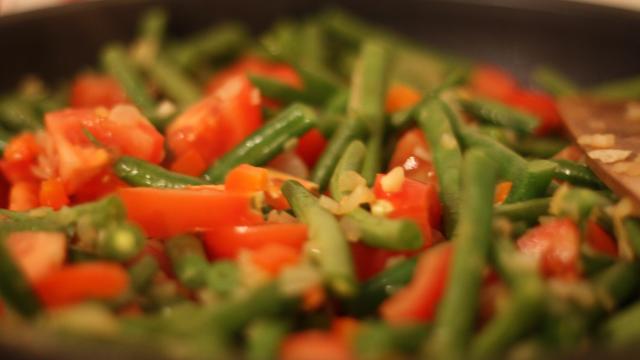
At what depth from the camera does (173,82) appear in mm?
3795

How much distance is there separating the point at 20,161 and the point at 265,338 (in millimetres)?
1477

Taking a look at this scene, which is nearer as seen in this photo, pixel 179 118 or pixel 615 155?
pixel 615 155

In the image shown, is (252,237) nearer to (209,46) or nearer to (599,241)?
(599,241)

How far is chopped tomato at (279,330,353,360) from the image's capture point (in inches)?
69.1

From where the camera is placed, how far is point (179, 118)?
304 centimetres

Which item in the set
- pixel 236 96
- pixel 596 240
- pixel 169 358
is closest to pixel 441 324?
pixel 169 358

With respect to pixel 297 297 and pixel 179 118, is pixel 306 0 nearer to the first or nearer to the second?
pixel 179 118

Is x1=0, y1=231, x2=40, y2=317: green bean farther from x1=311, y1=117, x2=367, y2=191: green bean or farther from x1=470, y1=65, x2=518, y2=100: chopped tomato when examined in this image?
x1=470, y1=65, x2=518, y2=100: chopped tomato

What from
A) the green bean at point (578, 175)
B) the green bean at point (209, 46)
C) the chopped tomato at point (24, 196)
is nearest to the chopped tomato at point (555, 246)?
the green bean at point (578, 175)

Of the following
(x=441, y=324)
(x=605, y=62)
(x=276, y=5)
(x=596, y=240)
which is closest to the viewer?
(x=441, y=324)

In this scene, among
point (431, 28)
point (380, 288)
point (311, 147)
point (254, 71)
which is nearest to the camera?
point (380, 288)

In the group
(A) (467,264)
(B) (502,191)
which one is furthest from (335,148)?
(A) (467,264)

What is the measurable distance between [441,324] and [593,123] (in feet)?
5.21

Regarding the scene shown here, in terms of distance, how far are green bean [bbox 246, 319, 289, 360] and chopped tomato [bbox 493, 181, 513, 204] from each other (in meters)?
1.00
